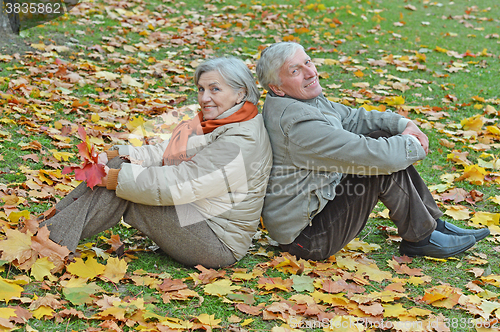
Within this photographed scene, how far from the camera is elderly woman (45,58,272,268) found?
8.45ft

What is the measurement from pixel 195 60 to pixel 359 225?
447 centimetres

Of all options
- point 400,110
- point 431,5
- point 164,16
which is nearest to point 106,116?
point 400,110

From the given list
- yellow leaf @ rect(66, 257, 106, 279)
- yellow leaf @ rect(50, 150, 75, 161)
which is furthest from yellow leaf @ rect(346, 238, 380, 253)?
yellow leaf @ rect(50, 150, 75, 161)

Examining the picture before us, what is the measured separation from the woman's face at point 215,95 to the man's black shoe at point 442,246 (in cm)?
153

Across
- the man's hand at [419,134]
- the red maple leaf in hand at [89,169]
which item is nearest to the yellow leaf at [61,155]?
the red maple leaf in hand at [89,169]

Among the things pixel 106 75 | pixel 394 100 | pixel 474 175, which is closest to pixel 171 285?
pixel 474 175

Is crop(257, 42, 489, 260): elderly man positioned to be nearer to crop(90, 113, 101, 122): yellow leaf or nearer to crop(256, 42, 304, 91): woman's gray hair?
crop(256, 42, 304, 91): woman's gray hair

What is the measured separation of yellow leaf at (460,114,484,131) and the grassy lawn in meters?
0.02

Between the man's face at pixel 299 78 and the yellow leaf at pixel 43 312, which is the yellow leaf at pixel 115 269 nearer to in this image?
the yellow leaf at pixel 43 312

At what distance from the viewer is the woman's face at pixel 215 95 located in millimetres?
2822

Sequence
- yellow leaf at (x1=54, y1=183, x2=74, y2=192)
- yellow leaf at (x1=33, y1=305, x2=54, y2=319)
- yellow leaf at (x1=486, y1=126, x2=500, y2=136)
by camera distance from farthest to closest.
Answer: yellow leaf at (x1=486, y1=126, x2=500, y2=136) → yellow leaf at (x1=54, y1=183, x2=74, y2=192) → yellow leaf at (x1=33, y1=305, x2=54, y2=319)

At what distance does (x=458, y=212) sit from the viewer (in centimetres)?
368

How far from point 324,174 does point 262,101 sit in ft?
10.1

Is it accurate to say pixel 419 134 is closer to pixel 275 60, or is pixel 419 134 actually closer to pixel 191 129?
pixel 275 60
